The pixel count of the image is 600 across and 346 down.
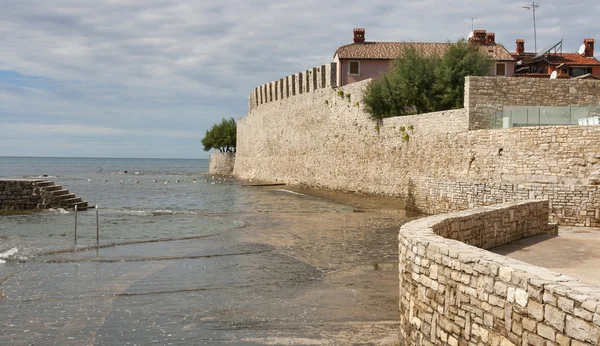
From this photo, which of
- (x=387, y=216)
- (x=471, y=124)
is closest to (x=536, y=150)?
(x=471, y=124)

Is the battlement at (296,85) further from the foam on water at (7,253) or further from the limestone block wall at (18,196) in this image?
the foam on water at (7,253)

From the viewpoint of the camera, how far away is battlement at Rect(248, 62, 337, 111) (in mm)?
29781

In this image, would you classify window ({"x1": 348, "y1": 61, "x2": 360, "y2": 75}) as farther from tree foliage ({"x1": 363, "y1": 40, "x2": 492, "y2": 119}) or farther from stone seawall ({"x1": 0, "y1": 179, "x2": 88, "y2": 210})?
stone seawall ({"x1": 0, "y1": 179, "x2": 88, "y2": 210})

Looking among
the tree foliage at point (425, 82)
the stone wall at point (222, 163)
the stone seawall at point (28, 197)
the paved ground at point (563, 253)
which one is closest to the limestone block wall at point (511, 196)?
the paved ground at point (563, 253)

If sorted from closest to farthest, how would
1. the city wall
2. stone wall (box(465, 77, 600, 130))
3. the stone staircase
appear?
the city wall → stone wall (box(465, 77, 600, 130)) → the stone staircase

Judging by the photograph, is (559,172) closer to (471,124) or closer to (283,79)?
(471,124)

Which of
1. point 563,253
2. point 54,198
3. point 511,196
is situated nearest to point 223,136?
point 54,198

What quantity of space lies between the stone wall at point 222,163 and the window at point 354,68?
86.1 ft

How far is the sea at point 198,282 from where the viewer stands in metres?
6.33

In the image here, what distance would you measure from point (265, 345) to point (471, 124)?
45.2 feet

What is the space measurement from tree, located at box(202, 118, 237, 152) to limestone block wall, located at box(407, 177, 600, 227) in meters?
42.6

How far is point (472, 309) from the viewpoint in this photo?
4.22 metres

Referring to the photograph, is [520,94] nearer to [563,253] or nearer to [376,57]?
[563,253]

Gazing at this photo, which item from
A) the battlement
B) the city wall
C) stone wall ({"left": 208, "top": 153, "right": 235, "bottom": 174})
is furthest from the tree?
the city wall
